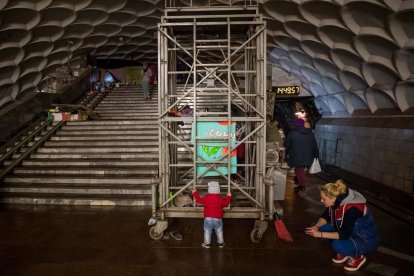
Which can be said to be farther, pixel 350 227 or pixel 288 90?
pixel 288 90

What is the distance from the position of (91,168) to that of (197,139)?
4527 millimetres

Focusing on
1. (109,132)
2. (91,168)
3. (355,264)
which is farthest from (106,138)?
(355,264)

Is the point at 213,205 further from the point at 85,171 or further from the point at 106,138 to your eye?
the point at 106,138

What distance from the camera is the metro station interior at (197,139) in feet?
14.3

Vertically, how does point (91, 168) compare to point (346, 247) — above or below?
above

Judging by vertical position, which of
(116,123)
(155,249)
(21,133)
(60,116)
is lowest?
(155,249)

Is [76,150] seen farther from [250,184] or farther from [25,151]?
[250,184]

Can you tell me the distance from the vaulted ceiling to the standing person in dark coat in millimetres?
3601

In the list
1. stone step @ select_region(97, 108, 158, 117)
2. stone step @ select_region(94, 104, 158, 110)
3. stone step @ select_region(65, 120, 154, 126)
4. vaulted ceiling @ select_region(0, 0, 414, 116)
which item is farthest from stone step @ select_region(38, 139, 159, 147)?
vaulted ceiling @ select_region(0, 0, 414, 116)

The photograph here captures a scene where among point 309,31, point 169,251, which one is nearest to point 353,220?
point 169,251

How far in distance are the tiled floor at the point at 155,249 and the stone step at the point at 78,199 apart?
607 mm

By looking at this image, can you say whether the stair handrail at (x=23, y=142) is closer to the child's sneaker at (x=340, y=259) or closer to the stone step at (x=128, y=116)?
the stone step at (x=128, y=116)

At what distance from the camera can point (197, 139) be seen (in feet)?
16.6

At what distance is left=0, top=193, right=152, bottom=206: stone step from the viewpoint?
668cm
